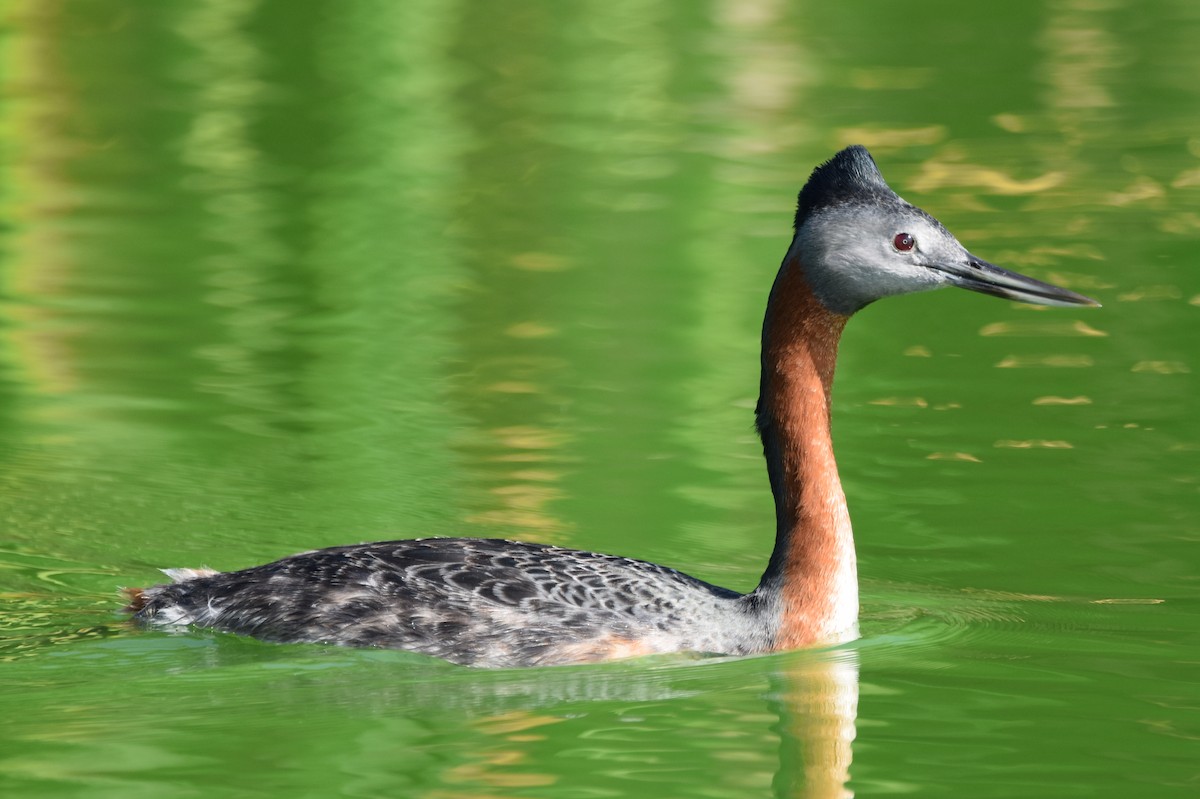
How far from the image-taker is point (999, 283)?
389 inches

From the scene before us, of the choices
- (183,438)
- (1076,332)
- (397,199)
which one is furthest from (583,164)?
(183,438)

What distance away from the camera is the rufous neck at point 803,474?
33.1 ft

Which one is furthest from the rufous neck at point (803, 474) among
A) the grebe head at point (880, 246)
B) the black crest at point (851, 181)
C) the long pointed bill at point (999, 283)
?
the long pointed bill at point (999, 283)

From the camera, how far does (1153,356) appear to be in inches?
632

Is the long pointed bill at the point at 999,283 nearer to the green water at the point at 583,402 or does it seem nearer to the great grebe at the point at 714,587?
the great grebe at the point at 714,587

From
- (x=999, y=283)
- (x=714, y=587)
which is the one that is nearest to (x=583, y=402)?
(x=714, y=587)

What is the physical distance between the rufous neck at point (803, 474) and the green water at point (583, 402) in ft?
0.82

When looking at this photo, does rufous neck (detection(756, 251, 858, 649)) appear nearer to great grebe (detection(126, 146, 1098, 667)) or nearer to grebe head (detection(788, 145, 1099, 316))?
great grebe (detection(126, 146, 1098, 667))

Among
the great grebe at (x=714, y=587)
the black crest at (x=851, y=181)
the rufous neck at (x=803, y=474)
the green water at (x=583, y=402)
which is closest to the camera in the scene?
the green water at (x=583, y=402)

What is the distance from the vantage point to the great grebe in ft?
32.1

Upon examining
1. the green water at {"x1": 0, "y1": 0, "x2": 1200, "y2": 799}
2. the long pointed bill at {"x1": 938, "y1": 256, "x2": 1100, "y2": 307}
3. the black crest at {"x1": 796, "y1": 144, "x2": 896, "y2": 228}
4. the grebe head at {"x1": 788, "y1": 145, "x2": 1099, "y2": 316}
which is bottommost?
the green water at {"x1": 0, "y1": 0, "x2": 1200, "y2": 799}

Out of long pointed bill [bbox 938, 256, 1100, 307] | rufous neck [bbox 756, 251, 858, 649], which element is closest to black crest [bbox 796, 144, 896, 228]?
rufous neck [bbox 756, 251, 858, 649]

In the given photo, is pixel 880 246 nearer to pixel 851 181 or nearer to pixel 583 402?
pixel 851 181

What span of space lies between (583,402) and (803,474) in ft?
16.5
